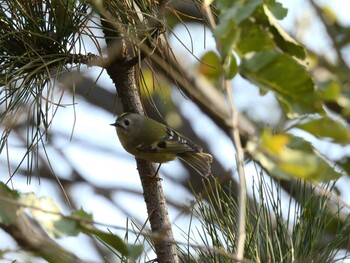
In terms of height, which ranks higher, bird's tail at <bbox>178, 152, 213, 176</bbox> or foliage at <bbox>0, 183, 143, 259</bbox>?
bird's tail at <bbox>178, 152, 213, 176</bbox>

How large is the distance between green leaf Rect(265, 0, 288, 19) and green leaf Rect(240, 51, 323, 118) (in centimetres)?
15

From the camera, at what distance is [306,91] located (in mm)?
1005

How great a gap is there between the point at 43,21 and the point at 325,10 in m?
1.92

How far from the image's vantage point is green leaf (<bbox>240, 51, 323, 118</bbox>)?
1.00 m

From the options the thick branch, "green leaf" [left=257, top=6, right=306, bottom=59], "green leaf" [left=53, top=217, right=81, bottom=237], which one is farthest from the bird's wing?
"green leaf" [left=53, top=217, right=81, bottom=237]

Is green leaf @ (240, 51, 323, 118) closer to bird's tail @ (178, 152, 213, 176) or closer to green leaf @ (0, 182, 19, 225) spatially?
green leaf @ (0, 182, 19, 225)

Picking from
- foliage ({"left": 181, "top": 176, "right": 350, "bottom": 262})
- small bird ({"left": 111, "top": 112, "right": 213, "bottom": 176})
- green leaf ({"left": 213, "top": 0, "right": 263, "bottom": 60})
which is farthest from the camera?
small bird ({"left": 111, "top": 112, "right": 213, "bottom": 176})

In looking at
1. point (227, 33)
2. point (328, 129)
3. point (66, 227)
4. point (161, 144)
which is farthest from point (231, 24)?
point (161, 144)

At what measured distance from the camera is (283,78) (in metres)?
1.01

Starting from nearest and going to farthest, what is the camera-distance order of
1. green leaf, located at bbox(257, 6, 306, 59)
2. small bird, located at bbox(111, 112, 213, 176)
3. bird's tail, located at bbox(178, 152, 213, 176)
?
green leaf, located at bbox(257, 6, 306, 59) → small bird, located at bbox(111, 112, 213, 176) → bird's tail, located at bbox(178, 152, 213, 176)

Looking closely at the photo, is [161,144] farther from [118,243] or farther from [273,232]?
[118,243]

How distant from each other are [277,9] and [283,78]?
0.19 meters

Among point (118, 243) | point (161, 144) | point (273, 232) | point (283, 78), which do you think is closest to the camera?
point (283, 78)

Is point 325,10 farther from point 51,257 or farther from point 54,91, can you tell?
point 51,257
